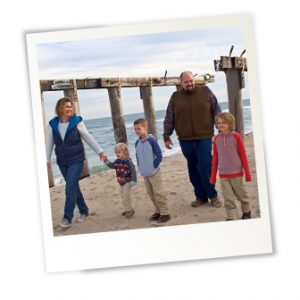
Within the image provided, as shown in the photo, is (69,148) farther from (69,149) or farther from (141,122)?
(141,122)

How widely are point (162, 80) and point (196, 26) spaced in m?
0.31

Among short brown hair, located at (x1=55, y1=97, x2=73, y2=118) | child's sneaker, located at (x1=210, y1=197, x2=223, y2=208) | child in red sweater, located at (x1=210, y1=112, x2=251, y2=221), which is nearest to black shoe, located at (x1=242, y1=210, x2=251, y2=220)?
child in red sweater, located at (x1=210, y1=112, x2=251, y2=221)

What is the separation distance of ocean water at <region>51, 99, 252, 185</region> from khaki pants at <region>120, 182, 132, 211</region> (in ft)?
0.42

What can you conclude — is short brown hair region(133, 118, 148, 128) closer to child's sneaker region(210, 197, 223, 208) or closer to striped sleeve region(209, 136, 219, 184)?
striped sleeve region(209, 136, 219, 184)

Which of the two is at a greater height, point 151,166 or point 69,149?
point 69,149

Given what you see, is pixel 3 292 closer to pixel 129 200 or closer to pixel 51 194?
pixel 51 194

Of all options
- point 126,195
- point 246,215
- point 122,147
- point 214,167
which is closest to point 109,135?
point 122,147

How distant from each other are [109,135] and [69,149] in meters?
0.21

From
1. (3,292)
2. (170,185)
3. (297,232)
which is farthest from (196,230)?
(3,292)

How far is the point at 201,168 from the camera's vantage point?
2.34m

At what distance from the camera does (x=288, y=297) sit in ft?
7.64

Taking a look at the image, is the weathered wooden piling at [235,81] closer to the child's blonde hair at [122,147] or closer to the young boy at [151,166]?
the young boy at [151,166]

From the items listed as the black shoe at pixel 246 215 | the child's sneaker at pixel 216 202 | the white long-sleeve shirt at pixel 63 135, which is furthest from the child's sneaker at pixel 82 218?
the black shoe at pixel 246 215

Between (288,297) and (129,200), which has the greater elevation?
(129,200)
